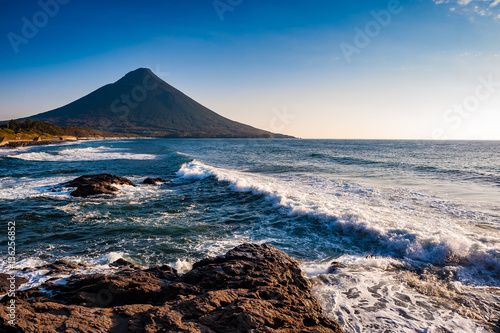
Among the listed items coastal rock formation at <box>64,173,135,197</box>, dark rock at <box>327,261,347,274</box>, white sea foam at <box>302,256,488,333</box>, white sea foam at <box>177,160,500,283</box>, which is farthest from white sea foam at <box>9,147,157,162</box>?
white sea foam at <box>302,256,488,333</box>

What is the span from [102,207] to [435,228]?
14.4 m

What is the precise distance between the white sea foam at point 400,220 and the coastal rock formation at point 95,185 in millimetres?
7803

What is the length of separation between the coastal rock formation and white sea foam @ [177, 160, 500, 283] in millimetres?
7803

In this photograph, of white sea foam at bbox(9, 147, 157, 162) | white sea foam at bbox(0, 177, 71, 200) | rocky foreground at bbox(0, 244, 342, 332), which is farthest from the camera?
white sea foam at bbox(9, 147, 157, 162)

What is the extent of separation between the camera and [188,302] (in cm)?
392

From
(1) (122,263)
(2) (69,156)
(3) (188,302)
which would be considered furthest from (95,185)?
(2) (69,156)

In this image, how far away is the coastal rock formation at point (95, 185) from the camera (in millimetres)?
15031

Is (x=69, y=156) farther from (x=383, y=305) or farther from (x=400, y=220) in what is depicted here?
(x=383, y=305)

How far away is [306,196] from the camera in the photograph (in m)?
15.0

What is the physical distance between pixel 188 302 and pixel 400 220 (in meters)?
9.50

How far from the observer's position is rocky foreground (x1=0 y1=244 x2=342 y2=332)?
347 cm

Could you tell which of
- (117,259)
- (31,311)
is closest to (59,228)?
(117,259)

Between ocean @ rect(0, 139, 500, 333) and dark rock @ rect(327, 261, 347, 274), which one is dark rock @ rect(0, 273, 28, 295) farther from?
dark rock @ rect(327, 261, 347, 274)

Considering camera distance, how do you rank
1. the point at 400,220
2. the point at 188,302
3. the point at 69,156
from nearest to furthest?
the point at 188,302
the point at 400,220
the point at 69,156
